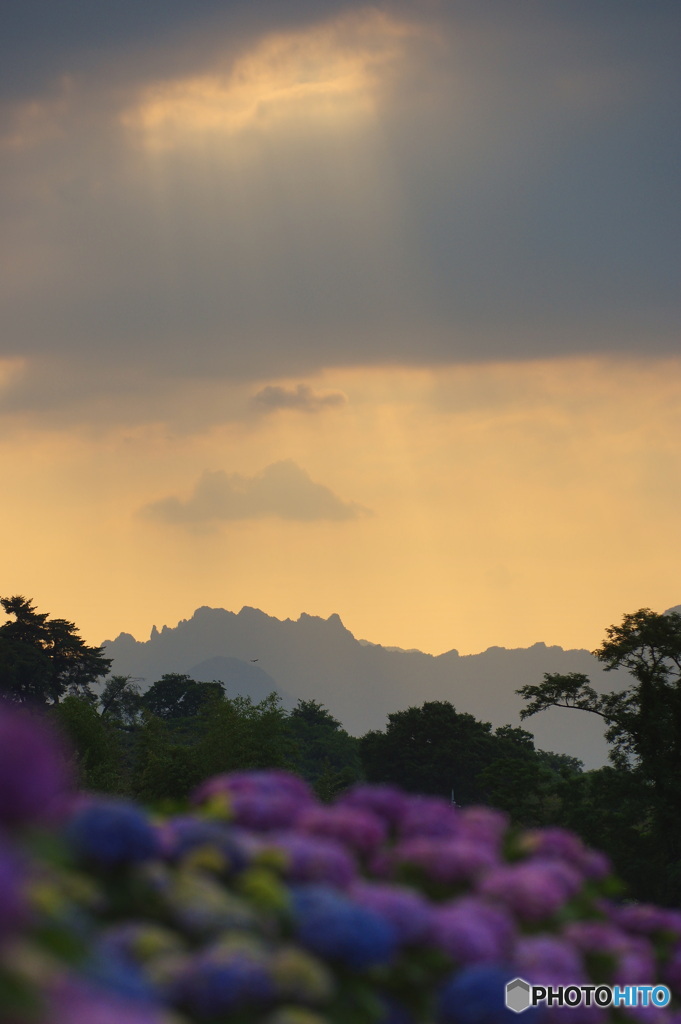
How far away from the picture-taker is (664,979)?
6.39 metres

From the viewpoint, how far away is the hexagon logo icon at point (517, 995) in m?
A: 4.56

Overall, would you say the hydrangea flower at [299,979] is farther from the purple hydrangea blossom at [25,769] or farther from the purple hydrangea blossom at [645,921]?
the purple hydrangea blossom at [645,921]

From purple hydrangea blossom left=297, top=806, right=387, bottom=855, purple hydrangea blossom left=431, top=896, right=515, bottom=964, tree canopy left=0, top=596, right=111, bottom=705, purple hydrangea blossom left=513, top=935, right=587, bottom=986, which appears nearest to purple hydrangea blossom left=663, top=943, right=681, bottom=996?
purple hydrangea blossom left=513, top=935, right=587, bottom=986

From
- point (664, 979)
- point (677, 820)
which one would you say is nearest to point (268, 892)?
point (664, 979)

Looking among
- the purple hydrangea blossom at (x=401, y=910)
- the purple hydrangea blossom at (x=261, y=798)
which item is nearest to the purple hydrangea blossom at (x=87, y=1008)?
the purple hydrangea blossom at (x=401, y=910)

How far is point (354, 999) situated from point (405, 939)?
1.43ft

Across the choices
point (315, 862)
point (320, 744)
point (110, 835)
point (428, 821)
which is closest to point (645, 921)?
point (428, 821)

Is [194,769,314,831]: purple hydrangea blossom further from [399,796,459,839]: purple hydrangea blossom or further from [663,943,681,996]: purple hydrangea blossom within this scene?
[663,943,681,996]: purple hydrangea blossom

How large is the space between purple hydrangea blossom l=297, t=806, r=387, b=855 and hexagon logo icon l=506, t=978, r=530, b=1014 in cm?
123

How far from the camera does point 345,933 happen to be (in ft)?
14.5

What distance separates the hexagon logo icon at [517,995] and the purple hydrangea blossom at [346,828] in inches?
48.6

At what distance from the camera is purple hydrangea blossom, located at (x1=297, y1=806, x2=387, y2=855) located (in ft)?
18.8

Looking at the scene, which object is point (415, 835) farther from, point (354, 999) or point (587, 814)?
point (587, 814)

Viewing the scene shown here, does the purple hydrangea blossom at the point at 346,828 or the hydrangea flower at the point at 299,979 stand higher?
the purple hydrangea blossom at the point at 346,828
